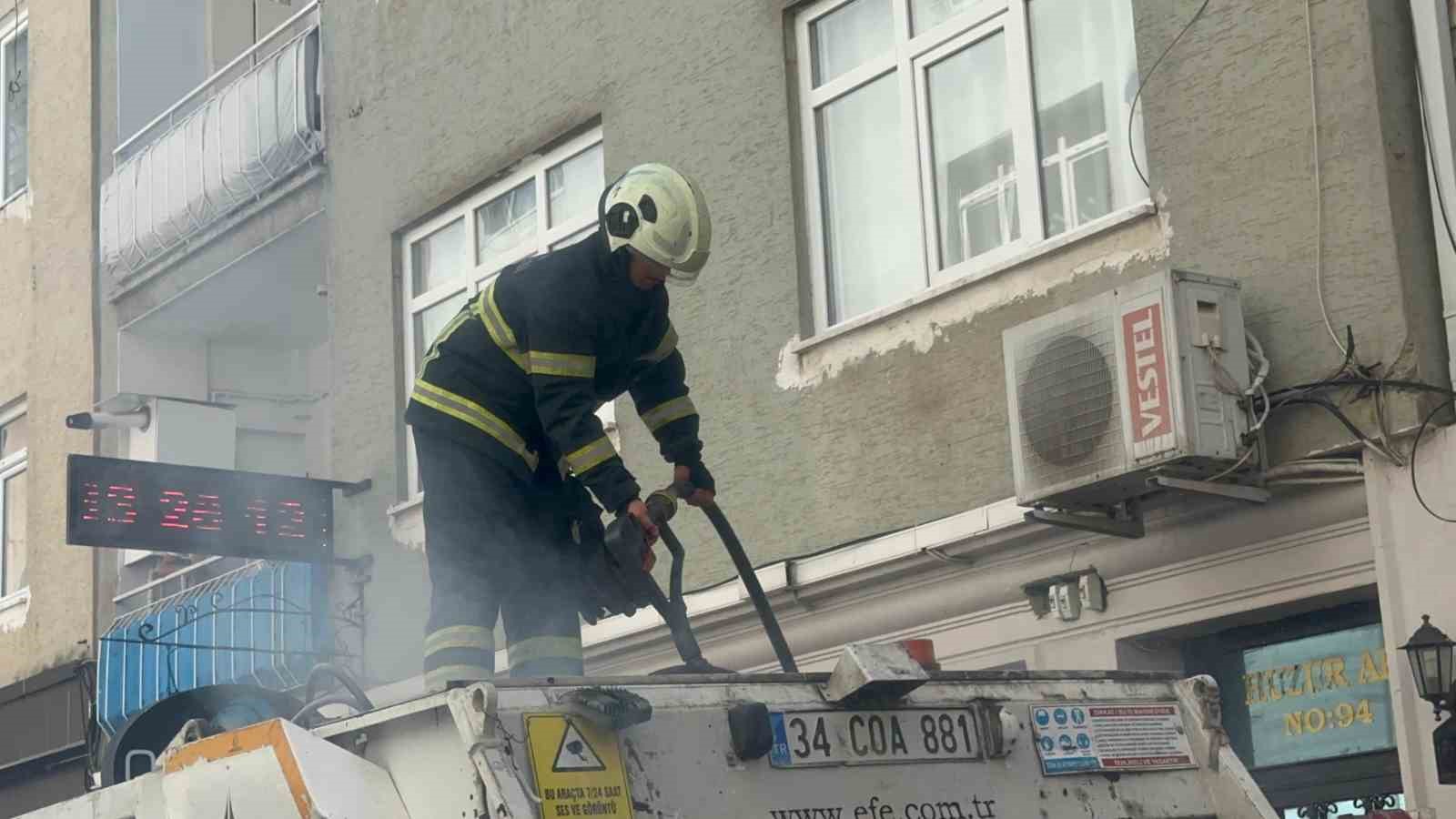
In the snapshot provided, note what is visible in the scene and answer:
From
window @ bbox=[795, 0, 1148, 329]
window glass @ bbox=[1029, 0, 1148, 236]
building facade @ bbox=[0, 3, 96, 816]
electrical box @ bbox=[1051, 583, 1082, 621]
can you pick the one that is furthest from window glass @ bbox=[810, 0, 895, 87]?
building facade @ bbox=[0, 3, 96, 816]

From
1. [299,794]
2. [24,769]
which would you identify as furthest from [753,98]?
[24,769]

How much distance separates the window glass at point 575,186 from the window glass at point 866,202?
2.01 meters

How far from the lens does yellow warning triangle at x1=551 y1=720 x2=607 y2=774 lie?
4.34 m

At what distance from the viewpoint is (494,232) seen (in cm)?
1349

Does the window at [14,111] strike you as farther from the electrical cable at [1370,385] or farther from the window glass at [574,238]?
the electrical cable at [1370,385]

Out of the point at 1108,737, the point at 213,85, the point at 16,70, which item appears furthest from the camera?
the point at 16,70

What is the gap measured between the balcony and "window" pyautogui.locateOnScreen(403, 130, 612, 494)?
1.63 metres

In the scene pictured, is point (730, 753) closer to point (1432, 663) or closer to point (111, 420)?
point (1432, 663)

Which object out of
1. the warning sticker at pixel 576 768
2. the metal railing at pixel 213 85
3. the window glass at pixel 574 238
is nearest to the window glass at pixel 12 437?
the metal railing at pixel 213 85

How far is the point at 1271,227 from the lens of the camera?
8609 millimetres

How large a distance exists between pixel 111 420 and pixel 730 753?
13052mm

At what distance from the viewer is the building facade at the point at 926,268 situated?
8328 millimetres

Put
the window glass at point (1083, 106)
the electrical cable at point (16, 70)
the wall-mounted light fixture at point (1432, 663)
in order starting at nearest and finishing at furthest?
1. the wall-mounted light fixture at point (1432, 663)
2. the window glass at point (1083, 106)
3. the electrical cable at point (16, 70)

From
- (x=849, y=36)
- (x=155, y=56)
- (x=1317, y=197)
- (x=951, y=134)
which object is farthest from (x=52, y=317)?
(x=1317, y=197)
